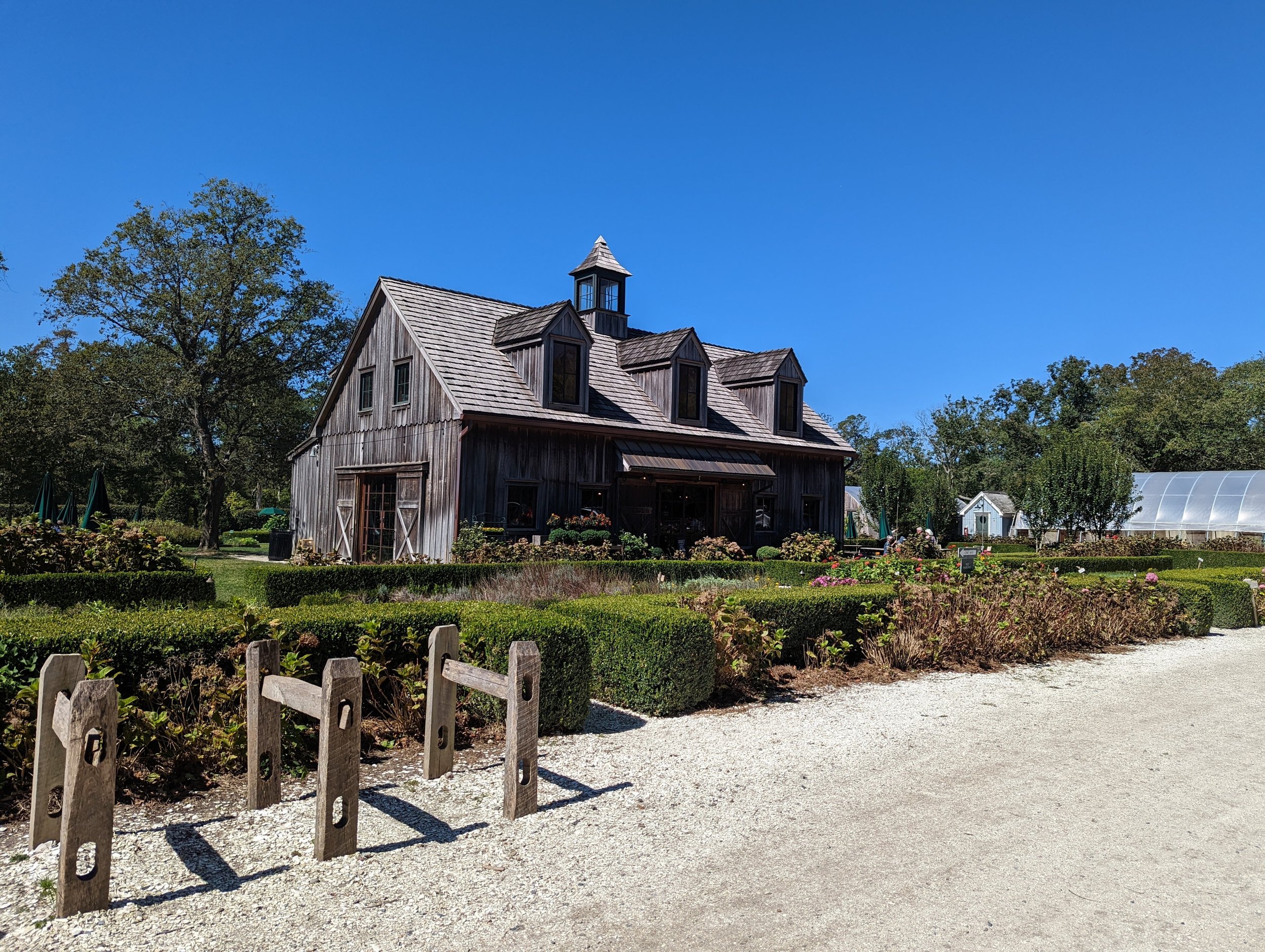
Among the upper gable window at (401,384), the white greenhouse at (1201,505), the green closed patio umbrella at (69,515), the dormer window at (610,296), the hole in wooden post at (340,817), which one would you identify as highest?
the dormer window at (610,296)

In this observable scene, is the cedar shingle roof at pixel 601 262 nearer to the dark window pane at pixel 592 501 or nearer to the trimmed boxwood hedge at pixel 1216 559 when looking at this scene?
the dark window pane at pixel 592 501

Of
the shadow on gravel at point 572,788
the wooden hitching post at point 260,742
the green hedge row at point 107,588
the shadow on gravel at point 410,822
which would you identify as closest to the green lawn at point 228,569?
the green hedge row at point 107,588

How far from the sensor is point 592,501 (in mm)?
19125

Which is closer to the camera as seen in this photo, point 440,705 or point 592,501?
point 440,705

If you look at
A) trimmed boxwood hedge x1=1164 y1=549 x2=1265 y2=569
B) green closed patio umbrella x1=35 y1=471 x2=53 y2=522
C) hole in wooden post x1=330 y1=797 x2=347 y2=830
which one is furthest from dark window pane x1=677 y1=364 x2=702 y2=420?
hole in wooden post x1=330 y1=797 x2=347 y2=830

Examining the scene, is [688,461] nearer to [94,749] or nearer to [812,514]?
[812,514]

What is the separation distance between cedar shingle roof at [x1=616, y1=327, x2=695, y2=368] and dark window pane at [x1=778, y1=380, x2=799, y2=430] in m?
3.95

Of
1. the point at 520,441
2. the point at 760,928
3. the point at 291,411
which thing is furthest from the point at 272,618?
the point at 291,411

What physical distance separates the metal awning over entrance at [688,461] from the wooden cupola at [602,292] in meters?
5.45

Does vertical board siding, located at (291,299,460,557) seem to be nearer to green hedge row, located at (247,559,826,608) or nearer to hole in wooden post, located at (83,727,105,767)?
green hedge row, located at (247,559,826,608)

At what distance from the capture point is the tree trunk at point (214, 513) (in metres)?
30.9

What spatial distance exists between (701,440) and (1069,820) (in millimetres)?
16255

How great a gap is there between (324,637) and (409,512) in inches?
472

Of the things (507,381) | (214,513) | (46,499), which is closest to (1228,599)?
(507,381)
